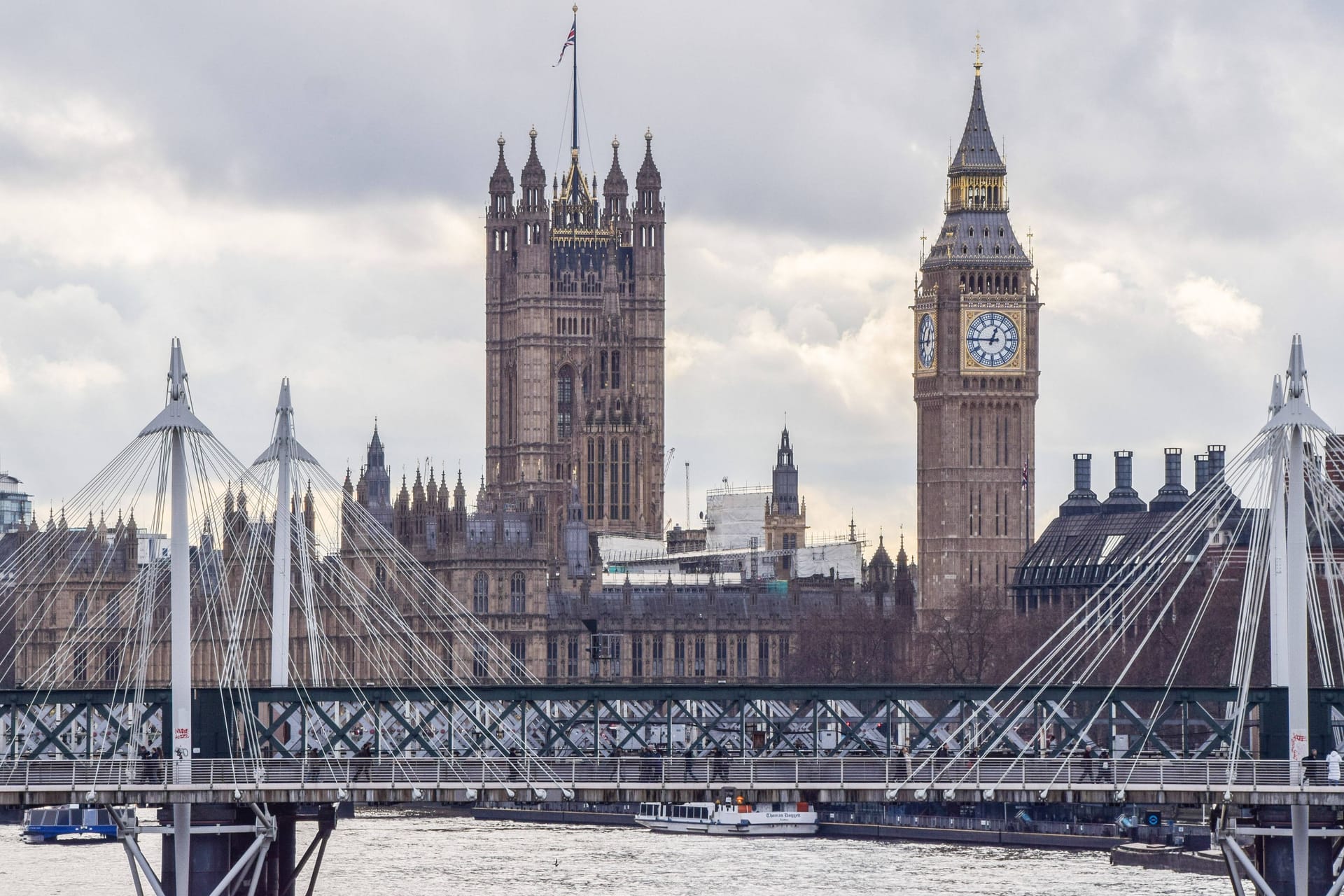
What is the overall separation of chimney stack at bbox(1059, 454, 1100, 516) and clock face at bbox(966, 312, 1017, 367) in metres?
15.8

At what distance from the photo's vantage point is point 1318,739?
Answer: 226ft

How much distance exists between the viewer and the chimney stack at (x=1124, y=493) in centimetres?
18650

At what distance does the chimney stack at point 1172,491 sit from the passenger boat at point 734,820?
47.9 metres

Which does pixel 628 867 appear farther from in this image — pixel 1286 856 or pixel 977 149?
pixel 977 149

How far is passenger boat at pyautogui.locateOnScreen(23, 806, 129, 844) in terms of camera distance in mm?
125250

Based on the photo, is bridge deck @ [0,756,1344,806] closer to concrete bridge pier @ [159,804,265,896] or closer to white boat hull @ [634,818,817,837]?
concrete bridge pier @ [159,804,265,896]

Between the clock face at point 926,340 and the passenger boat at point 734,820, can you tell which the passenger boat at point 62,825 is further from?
the clock face at point 926,340

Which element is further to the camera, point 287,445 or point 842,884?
point 842,884

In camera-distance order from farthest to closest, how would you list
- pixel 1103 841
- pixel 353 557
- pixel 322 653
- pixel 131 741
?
pixel 353 557 < pixel 322 653 < pixel 1103 841 < pixel 131 741

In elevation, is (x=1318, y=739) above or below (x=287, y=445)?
below

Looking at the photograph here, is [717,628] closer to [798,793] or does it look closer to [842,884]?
[842,884]

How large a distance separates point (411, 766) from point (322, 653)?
87.3 m

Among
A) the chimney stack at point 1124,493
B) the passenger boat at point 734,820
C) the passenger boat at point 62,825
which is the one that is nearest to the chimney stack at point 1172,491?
the chimney stack at point 1124,493

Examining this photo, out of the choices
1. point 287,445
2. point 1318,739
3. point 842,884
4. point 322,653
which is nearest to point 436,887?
point 842,884
